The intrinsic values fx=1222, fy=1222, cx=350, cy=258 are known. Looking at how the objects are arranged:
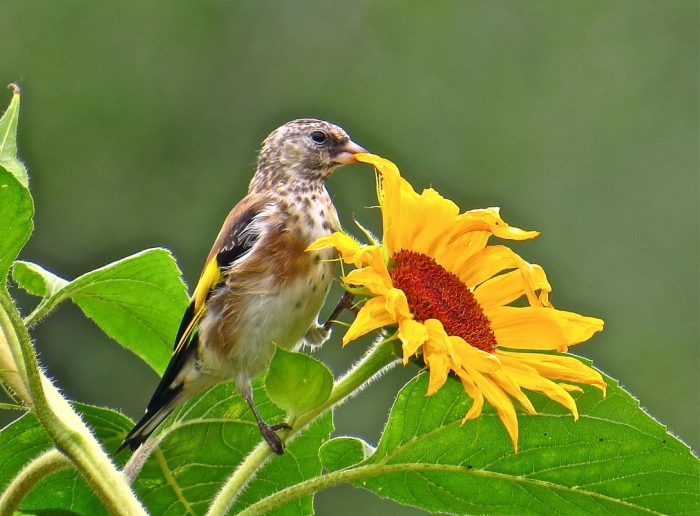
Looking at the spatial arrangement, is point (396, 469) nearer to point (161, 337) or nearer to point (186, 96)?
point (161, 337)

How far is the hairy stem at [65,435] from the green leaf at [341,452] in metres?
0.41

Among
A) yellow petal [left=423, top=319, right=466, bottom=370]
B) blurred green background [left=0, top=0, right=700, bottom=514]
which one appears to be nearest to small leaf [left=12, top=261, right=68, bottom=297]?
yellow petal [left=423, top=319, right=466, bottom=370]

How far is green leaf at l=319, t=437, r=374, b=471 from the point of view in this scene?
7.21ft

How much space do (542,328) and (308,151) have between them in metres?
1.85

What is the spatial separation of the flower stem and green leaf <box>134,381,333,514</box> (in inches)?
14.3

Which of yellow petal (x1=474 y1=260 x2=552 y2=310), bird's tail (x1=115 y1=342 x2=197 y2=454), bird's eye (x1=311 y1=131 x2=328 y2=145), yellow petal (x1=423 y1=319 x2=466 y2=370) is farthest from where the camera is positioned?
bird's eye (x1=311 y1=131 x2=328 y2=145)

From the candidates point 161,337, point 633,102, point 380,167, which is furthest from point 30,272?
point 633,102

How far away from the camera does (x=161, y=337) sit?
8.93 ft

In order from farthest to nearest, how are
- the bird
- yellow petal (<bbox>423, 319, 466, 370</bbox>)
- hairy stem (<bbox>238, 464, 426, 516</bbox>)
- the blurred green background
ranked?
the blurred green background
the bird
yellow petal (<bbox>423, 319, 466, 370</bbox>)
hairy stem (<bbox>238, 464, 426, 516</bbox>)

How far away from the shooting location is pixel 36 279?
2.65 metres

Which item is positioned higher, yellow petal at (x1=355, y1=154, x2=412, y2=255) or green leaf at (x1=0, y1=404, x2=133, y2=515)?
yellow petal at (x1=355, y1=154, x2=412, y2=255)

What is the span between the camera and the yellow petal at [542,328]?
220 cm

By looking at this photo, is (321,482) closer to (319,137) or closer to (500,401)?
(500,401)

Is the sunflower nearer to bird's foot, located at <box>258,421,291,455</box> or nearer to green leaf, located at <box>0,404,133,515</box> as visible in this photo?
bird's foot, located at <box>258,421,291,455</box>
